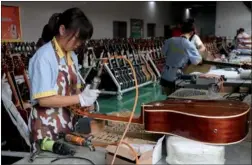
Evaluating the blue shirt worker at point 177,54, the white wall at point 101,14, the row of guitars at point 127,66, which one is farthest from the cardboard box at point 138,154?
the white wall at point 101,14

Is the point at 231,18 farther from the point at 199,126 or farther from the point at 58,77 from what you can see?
the point at 199,126

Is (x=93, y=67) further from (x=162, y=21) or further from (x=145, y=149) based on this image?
(x=162, y=21)

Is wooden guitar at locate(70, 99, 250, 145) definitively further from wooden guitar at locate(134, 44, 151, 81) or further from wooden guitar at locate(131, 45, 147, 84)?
wooden guitar at locate(134, 44, 151, 81)

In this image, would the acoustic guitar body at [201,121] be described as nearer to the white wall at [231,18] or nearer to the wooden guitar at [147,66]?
the wooden guitar at [147,66]

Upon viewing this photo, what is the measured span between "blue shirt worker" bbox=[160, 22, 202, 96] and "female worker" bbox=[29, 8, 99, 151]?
1.76m

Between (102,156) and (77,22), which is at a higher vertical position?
(77,22)

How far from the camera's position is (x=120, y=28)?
1070 cm

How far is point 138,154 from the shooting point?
A: 3.97ft

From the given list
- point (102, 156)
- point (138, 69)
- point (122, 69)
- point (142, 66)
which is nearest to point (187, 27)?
point (102, 156)

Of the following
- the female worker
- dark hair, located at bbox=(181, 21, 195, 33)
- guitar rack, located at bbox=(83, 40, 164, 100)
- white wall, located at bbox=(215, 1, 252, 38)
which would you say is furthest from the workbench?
white wall, located at bbox=(215, 1, 252, 38)

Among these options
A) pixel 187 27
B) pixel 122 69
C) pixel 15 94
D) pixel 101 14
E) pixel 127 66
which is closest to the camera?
pixel 15 94

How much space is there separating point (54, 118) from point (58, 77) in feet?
0.79

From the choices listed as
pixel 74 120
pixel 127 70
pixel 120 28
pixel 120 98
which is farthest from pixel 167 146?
pixel 120 28

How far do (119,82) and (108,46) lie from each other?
0.86 meters
